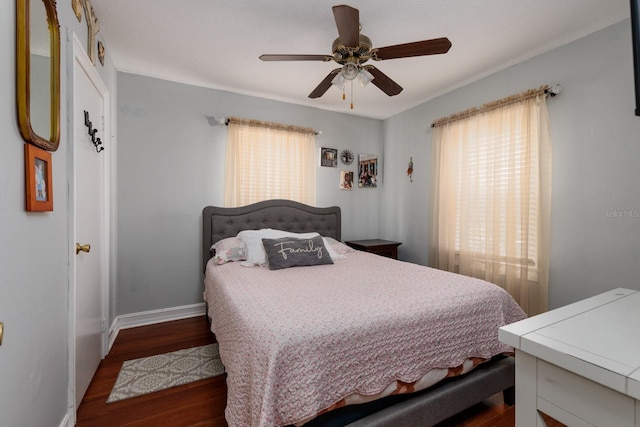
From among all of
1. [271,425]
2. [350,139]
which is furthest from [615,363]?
[350,139]

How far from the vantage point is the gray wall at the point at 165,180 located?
9.40ft

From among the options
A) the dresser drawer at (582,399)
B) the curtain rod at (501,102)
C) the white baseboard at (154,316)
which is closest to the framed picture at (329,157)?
the curtain rod at (501,102)

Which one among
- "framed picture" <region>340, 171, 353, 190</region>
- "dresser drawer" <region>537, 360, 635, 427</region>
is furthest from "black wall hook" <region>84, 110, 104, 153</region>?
"framed picture" <region>340, 171, 353, 190</region>

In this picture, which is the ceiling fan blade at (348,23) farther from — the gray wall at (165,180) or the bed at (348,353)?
the gray wall at (165,180)

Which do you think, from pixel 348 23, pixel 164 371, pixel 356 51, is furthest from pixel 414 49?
pixel 164 371

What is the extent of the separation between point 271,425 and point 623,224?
8.55 feet

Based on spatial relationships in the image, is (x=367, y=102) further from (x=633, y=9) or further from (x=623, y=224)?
(x=633, y=9)

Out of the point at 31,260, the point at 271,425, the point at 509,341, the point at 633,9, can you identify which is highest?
the point at 633,9

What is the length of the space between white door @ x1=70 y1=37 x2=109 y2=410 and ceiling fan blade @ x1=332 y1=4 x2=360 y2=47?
1477 millimetres

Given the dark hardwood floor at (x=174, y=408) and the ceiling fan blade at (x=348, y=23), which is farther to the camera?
the dark hardwood floor at (x=174, y=408)

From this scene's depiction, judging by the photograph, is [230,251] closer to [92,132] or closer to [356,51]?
[92,132]

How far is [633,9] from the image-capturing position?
0.85 metres

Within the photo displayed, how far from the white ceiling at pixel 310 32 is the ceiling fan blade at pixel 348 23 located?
0.35 meters

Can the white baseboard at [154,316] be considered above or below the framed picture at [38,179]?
below
